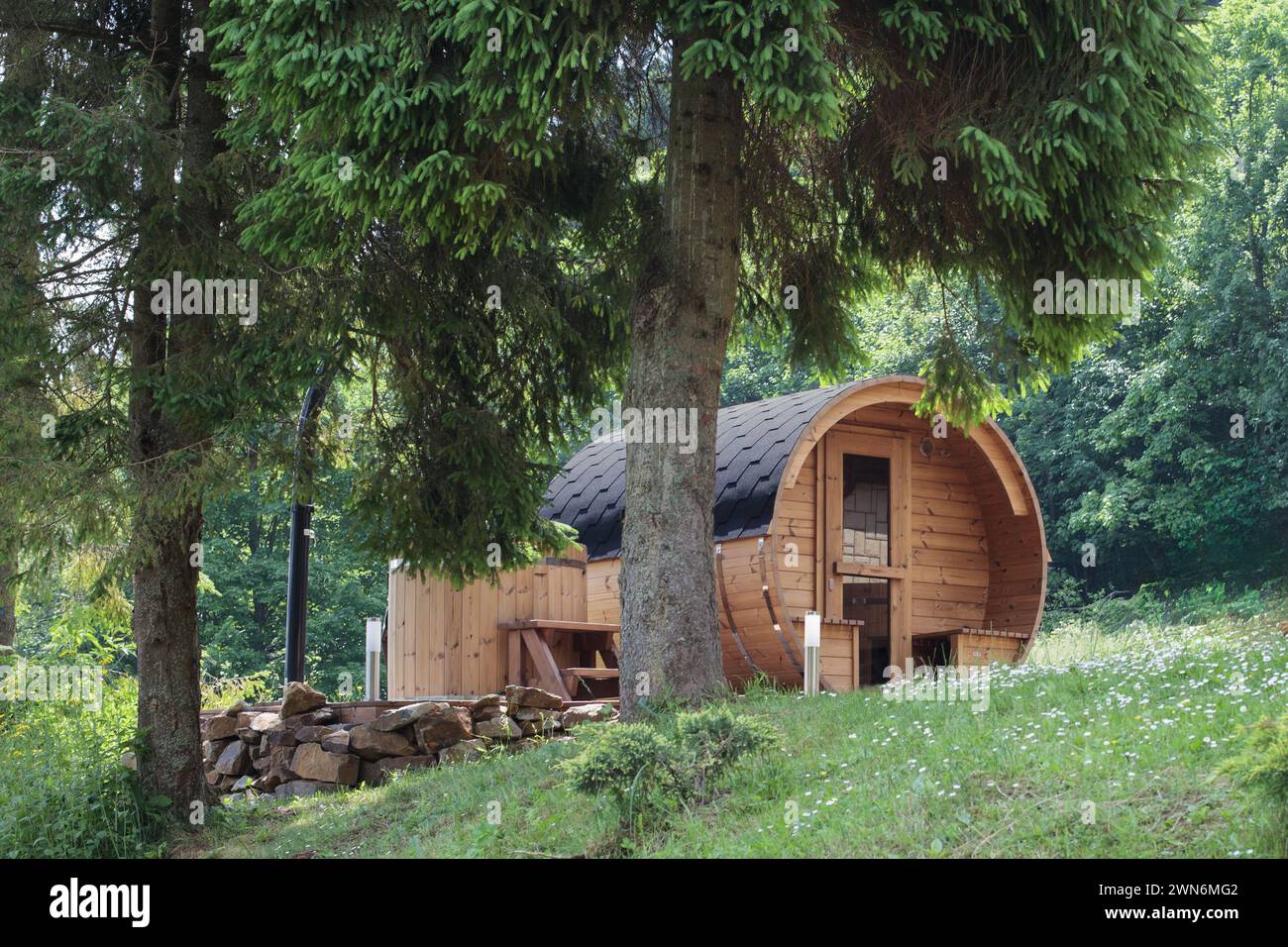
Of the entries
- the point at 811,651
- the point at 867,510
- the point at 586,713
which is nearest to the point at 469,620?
the point at 586,713

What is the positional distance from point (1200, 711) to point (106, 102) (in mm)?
8555

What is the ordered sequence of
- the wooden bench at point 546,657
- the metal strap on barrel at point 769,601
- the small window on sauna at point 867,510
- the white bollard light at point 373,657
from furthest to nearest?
1. the small window on sauna at point 867,510
2. the white bollard light at point 373,657
3. the wooden bench at point 546,657
4. the metal strap on barrel at point 769,601

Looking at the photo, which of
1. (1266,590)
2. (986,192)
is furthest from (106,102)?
(1266,590)

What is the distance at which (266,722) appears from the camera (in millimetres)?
12562

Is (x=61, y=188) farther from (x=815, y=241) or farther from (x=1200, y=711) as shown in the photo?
(x=1200, y=711)

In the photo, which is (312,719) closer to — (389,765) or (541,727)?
(389,765)

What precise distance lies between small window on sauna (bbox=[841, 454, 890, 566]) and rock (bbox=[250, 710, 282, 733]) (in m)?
6.38

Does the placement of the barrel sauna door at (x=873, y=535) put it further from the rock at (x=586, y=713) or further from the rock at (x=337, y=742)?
the rock at (x=337, y=742)

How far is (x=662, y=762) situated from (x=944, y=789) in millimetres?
1474

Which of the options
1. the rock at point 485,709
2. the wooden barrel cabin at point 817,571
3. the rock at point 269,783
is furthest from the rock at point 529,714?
the rock at point 269,783

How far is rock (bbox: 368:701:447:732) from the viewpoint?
447 inches

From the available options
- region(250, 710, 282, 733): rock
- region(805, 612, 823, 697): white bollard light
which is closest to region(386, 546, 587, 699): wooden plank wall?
region(250, 710, 282, 733): rock

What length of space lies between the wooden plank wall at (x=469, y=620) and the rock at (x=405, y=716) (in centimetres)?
208

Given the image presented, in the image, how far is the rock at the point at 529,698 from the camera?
11.9m
